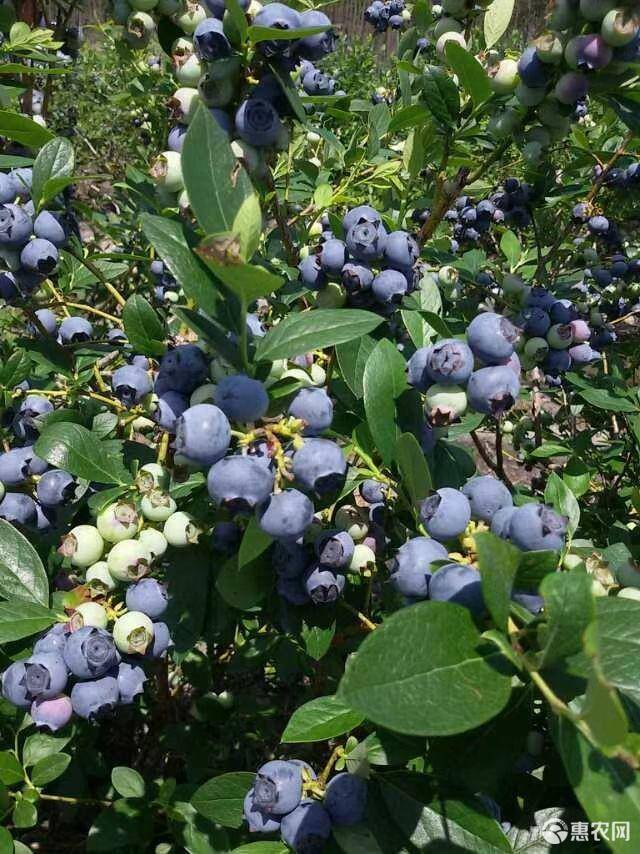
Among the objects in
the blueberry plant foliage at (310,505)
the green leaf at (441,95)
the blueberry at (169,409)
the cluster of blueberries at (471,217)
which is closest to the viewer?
the blueberry plant foliage at (310,505)

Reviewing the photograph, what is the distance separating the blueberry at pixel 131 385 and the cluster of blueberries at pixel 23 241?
26 centimetres

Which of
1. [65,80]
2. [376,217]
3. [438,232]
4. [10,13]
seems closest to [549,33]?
[376,217]

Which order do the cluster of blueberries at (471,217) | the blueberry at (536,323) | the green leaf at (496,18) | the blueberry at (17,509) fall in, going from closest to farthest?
the blueberry at (17,509) < the green leaf at (496,18) < the blueberry at (536,323) < the cluster of blueberries at (471,217)

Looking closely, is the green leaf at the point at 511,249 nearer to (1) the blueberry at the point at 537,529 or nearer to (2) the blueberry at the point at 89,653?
(1) the blueberry at the point at 537,529

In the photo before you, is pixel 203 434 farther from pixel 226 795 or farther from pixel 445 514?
pixel 226 795

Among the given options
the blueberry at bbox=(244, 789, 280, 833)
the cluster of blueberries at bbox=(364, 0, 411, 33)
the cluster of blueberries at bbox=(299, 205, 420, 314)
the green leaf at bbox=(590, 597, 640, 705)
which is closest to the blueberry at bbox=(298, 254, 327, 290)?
the cluster of blueberries at bbox=(299, 205, 420, 314)

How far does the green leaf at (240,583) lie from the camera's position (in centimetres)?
103

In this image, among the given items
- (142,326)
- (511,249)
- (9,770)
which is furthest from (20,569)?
(511,249)

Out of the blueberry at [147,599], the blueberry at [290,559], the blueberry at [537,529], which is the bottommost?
the blueberry at [147,599]

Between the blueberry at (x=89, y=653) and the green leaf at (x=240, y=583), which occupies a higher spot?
the green leaf at (x=240, y=583)

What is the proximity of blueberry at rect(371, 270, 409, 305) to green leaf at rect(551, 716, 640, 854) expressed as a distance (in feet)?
2.46

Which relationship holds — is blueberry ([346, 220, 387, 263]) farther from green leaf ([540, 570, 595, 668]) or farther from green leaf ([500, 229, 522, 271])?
green leaf ([500, 229, 522, 271])

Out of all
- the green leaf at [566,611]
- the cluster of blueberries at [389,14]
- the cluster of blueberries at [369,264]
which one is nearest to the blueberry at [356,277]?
the cluster of blueberries at [369,264]

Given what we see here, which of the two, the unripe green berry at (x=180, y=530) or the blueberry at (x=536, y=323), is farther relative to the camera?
the blueberry at (x=536, y=323)
